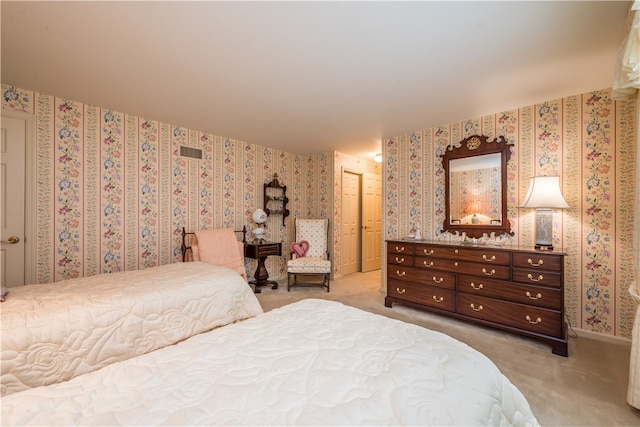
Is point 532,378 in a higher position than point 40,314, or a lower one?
lower

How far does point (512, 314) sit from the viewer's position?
2.52 metres

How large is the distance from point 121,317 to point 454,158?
12.2ft

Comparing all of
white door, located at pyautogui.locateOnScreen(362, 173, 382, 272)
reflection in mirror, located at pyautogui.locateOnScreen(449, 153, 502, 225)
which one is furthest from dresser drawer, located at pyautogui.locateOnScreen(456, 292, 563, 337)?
white door, located at pyautogui.locateOnScreen(362, 173, 382, 272)

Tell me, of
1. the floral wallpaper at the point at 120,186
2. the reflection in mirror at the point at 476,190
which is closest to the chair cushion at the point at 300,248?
the floral wallpaper at the point at 120,186

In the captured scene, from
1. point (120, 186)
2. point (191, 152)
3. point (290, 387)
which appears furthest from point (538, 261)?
point (120, 186)

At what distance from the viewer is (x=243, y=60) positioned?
6.71 ft

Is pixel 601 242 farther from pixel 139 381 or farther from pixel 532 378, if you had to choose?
pixel 139 381

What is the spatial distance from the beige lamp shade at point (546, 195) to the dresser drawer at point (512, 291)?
783mm

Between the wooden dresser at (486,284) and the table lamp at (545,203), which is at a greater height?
the table lamp at (545,203)

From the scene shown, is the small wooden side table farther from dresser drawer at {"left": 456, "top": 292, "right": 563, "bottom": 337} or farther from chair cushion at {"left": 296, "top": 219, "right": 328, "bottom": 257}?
dresser drawer at {"left": 456, "top": 292, "right": 563, "bottom": 337}

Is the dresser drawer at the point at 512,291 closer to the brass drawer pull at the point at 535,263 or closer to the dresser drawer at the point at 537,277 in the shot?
the dresser drawer at the point at 537,277

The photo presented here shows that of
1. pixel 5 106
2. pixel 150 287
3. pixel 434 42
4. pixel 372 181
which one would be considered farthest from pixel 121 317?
pixel 372 181

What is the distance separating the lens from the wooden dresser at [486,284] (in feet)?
7.68

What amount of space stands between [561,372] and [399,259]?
169cm
